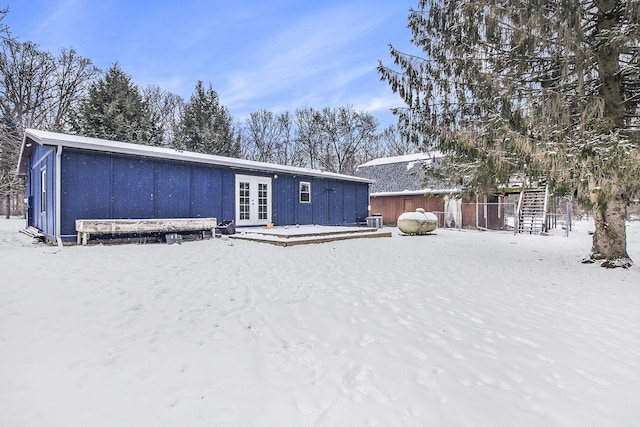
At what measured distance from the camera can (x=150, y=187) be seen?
9.35m

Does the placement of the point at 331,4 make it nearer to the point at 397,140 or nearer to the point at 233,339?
the point at 233,339

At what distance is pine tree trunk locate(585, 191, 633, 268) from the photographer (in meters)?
6.38

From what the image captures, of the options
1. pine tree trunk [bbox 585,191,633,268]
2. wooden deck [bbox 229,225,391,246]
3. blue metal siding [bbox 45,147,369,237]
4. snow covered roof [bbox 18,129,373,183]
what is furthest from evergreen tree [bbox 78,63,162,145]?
pine tree trunk [bbox 585,191,633,268]

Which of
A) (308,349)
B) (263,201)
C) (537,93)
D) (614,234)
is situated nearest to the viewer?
(308,349)

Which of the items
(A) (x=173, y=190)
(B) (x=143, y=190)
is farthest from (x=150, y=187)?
(A) (x=173, y=190)

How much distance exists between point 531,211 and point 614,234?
35.7 ft

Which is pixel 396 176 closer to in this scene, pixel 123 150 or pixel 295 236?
pixel 295 236

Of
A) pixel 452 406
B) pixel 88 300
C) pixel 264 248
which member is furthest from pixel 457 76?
pixel 88 300

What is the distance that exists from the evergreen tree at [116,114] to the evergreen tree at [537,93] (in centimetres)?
2185

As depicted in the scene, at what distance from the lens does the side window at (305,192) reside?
1370cm

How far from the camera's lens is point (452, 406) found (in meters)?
2.03

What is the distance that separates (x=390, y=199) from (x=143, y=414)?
20.6 metres

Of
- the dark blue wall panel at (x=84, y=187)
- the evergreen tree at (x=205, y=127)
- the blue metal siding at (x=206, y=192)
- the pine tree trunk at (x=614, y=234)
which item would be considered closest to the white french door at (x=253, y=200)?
the blue metal siding at (x=206, y=192)

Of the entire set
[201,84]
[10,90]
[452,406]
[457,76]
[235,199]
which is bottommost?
[452,406]
